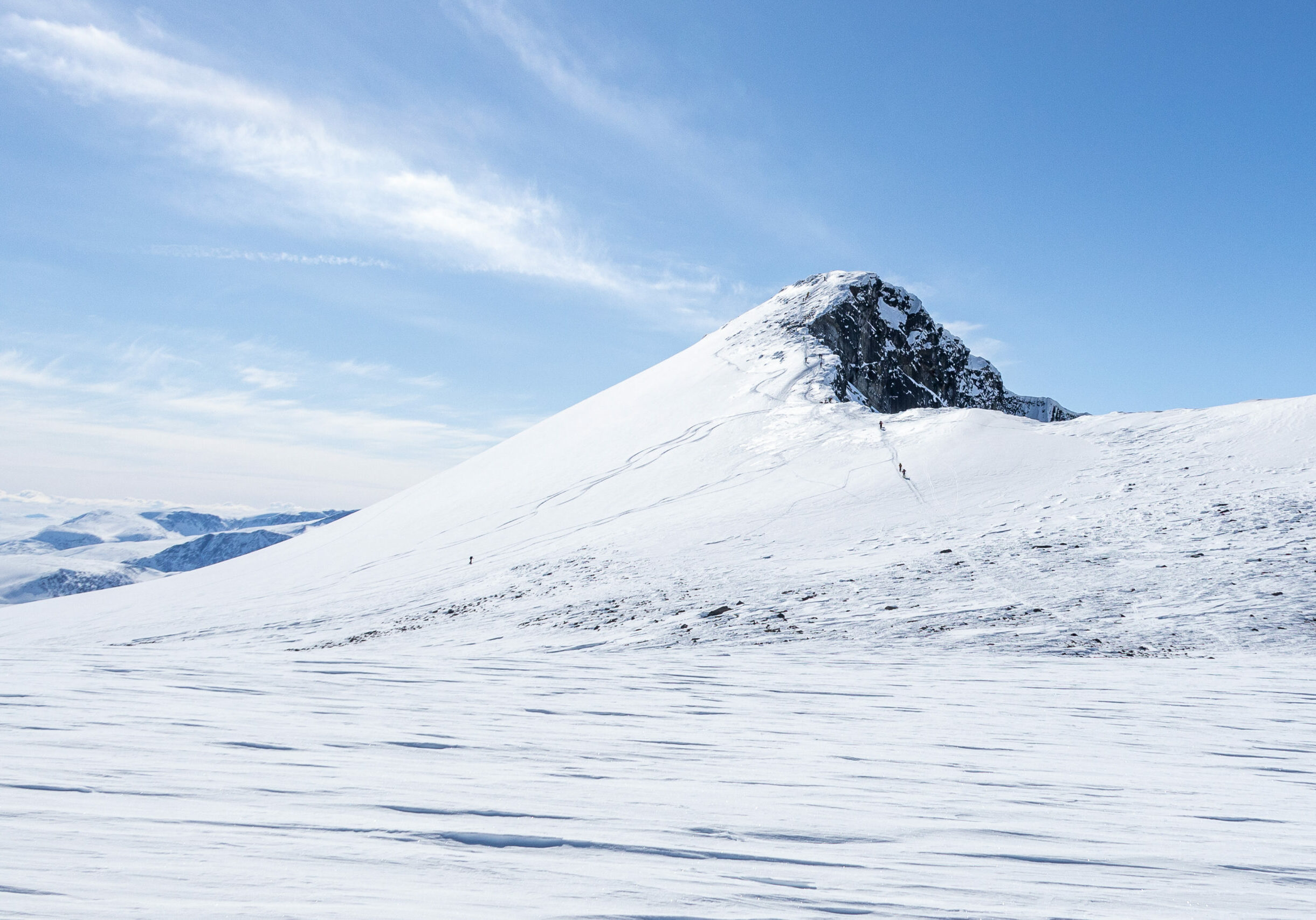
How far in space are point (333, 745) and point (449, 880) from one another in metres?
2.03

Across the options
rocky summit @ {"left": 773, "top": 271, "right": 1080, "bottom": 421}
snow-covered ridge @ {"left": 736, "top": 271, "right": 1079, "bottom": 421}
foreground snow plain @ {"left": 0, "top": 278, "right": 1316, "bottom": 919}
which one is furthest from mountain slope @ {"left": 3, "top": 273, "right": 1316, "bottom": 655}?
rocky summit @ {"left": 773, "top": 271, "right": 1080, "bottom": 421}

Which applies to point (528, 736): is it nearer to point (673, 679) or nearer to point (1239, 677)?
point (673, 679)

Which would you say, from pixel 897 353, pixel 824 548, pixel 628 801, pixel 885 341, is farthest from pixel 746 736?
pixel 897 353

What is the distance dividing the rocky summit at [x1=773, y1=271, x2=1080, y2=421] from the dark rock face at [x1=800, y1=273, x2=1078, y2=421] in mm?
71

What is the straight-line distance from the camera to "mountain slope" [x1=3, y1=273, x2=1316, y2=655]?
37.7 feet

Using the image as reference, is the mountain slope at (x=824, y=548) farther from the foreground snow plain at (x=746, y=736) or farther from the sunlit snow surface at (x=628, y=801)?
the sunlit snow surface at (x=628, y=801)

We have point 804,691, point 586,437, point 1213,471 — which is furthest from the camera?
point 586,437

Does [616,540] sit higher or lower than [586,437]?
lower

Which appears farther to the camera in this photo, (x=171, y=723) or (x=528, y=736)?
(x=528, y=736)

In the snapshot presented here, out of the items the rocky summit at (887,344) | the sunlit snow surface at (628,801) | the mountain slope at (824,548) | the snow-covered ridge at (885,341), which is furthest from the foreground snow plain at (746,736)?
the rocky summit at (887,344)

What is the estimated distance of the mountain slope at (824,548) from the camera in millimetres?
11492

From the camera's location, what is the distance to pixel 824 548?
56.7ft

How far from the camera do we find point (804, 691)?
6.58 m

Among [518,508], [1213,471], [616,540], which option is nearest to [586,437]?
[518,508]
